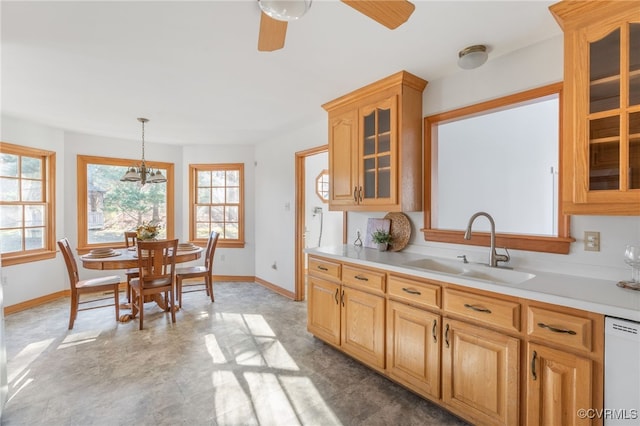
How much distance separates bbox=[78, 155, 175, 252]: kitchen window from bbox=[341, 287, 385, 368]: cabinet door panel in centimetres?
381

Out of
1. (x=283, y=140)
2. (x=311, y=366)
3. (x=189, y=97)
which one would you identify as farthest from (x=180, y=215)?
(x=311, y=366)

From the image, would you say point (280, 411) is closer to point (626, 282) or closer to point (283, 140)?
point (626, 282)

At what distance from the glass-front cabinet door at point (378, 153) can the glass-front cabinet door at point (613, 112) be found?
124 centimetres

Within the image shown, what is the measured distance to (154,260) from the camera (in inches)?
131

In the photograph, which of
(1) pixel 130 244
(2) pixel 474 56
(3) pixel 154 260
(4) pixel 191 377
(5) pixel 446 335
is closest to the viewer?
(5) pixel 446 335

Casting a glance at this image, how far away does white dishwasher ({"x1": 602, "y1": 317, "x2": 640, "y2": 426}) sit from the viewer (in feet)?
4.10

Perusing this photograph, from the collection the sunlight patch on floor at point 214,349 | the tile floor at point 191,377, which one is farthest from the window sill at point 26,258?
the sunlight patch on floor at point 214,349

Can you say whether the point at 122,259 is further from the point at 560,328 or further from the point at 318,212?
the point at 560,328

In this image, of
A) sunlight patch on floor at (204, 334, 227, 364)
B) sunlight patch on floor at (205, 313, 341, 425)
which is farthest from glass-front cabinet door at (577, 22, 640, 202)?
sunlight patch on floor at (204, 334, 227, 364)

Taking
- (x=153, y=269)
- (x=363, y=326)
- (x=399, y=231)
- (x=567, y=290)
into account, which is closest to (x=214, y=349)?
(x=153, y=269)

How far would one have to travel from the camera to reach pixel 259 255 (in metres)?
5.29

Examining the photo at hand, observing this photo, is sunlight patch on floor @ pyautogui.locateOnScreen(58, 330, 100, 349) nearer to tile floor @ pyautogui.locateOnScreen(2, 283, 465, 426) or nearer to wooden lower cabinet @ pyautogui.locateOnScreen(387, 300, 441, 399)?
tile floor @ pyautogui.locateOnScreen(2, 283, 465, 426)

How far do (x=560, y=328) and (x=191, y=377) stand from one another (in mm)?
2491

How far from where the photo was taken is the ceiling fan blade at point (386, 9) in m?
1.32
